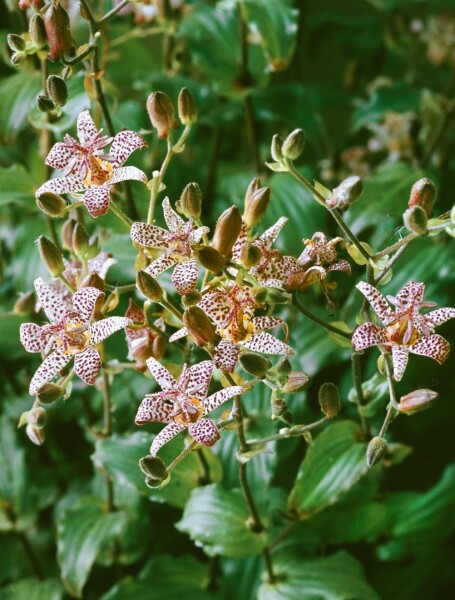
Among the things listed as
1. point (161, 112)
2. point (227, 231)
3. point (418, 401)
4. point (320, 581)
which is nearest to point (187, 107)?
point (161, 112)

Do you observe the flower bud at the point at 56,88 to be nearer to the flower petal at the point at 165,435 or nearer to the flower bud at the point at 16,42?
the flower bud at the point at 16,42

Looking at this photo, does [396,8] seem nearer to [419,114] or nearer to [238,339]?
[419,114]

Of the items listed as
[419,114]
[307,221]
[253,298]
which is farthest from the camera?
[419,114]

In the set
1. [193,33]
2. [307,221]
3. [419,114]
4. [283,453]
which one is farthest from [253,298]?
[419,114]

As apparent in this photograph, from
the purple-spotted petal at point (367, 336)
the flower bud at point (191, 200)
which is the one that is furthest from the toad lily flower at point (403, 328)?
the flower bud at point (191, 200)

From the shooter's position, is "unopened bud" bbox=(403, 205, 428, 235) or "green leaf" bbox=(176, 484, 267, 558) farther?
"green leaf" bbox=(176, 484, 267, 558)

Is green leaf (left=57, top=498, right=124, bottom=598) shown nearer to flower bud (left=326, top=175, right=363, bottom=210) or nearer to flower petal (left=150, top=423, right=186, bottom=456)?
flower petal (left=150, top=423, right=186, bottom=456)

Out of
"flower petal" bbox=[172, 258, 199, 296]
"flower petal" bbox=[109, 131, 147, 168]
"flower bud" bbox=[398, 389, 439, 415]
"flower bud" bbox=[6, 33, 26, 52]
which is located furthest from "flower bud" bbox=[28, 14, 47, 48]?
"flower bud" bbox=[398, 389, 439, 415]
